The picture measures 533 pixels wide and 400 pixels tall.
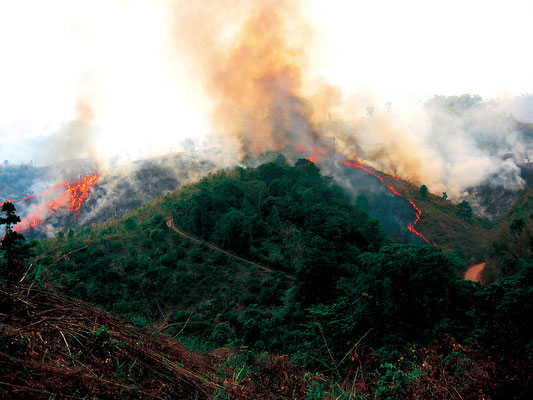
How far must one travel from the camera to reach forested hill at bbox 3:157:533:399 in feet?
26.7

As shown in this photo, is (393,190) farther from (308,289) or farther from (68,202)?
(68,202)

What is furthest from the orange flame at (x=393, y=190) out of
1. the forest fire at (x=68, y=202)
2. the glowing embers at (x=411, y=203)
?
the forest fire at (x=68, y=202)

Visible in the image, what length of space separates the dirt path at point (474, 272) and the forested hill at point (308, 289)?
14.5 ft

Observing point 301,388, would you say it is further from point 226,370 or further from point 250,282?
point 250,282

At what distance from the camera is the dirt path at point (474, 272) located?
3155 centimetres

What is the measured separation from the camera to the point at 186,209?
1556 inches

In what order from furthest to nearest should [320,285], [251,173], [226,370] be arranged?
[251,173] < [320,285] < [226,370]

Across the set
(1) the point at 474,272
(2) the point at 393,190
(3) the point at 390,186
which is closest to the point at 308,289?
(1) the point at 474,272

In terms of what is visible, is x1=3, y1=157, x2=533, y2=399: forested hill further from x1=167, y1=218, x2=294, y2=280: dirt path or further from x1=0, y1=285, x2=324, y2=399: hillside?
x1=0, y1=285, x2=324, y2=399: hillside

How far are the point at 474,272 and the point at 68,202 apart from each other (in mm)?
68685

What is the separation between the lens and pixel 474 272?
32.9 metres

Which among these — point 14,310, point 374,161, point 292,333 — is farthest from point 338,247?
point 374,161

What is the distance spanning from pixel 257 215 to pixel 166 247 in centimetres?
977

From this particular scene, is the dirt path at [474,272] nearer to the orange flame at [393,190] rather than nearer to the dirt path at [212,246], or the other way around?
the orange flame at [393,190]
